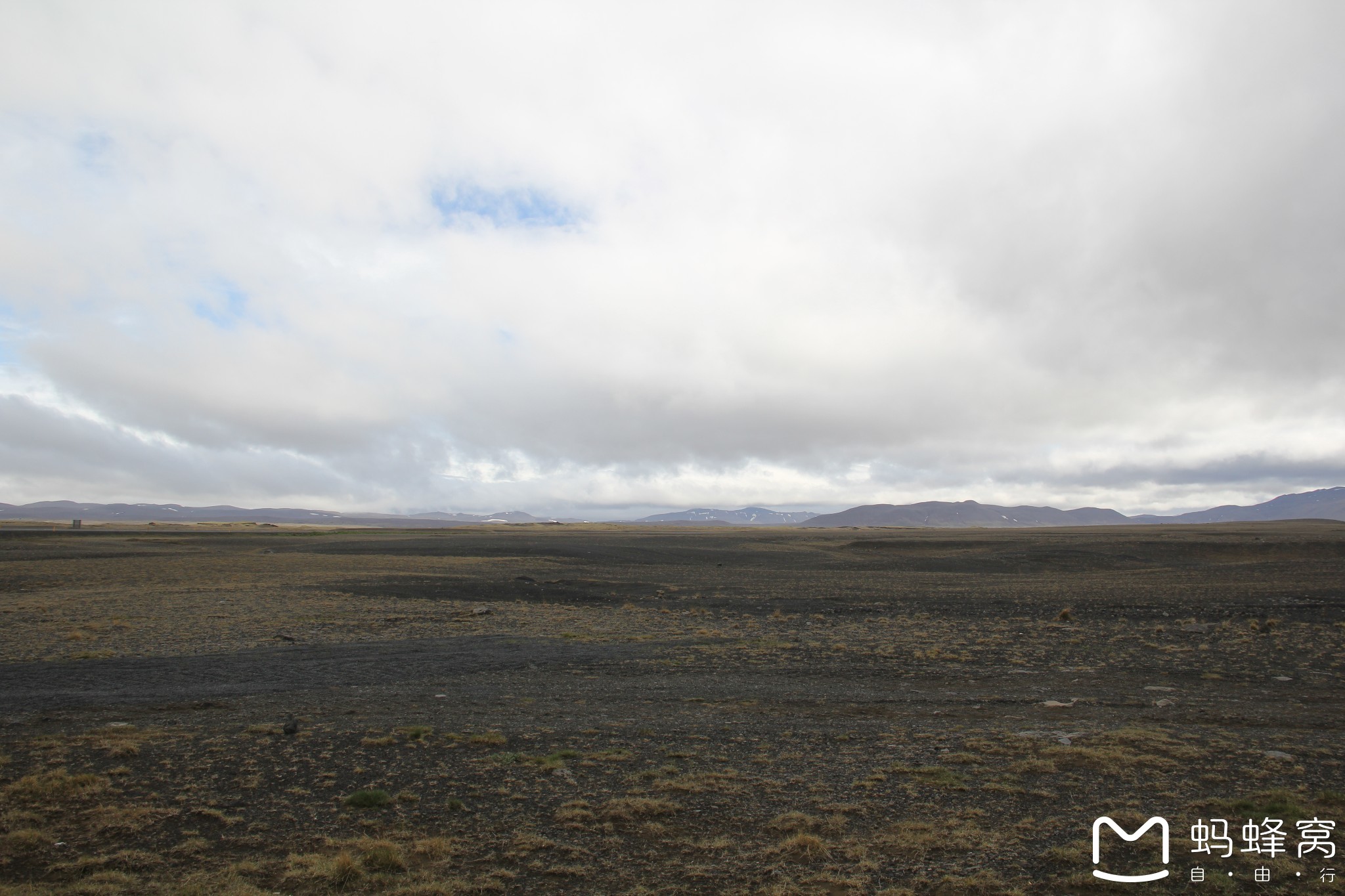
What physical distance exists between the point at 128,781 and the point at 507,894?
591cm

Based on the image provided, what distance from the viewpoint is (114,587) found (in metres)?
31.4

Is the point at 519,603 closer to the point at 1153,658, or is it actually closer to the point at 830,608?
the point at 830,608

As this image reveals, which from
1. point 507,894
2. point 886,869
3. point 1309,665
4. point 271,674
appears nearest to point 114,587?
point 271,674

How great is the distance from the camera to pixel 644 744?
1082 centimetres

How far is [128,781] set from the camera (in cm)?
884

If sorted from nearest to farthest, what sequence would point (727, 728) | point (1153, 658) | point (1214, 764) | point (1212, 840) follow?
1. point (1212, 840)
2. point (1214, 764)
3. point (727, 728)
4. point (1153, 658)

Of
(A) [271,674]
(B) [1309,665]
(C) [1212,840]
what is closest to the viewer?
(C) [1212,840]

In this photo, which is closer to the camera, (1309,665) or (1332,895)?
(1332,895)

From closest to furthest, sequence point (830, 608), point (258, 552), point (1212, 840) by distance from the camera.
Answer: point (1212, 840), point (830, 608), point (258, 552)

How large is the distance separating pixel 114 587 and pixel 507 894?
113 ft

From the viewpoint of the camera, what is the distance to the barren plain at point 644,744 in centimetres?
686

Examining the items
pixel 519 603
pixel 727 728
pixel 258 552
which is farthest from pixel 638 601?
pixel 258 552

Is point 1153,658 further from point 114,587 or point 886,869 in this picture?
point 114,587

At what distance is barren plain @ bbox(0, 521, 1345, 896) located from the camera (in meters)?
6.86
